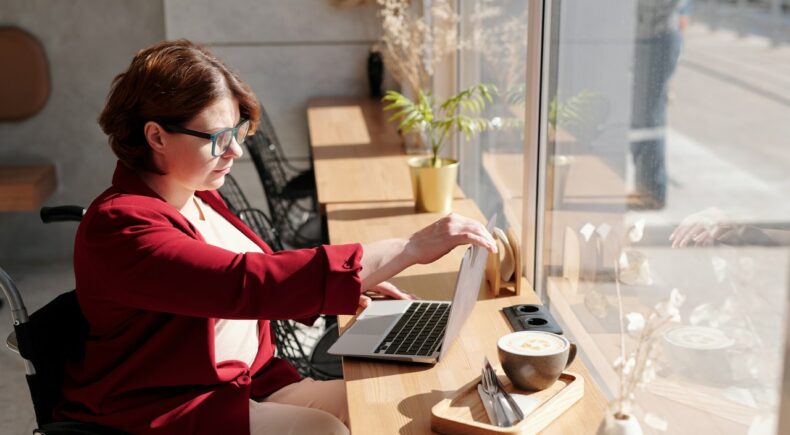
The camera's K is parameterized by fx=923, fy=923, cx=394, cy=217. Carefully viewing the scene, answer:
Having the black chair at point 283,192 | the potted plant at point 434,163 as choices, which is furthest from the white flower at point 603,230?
the black chair at point 283,192

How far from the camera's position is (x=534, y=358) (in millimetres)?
1581

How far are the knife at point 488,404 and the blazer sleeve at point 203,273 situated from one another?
0.30m

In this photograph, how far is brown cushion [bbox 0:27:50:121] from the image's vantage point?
5172mm

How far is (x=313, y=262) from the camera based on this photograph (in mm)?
1749

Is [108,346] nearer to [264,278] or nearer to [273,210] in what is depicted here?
[264,278]

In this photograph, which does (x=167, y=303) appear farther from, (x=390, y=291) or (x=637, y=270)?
(x=637, y=270)

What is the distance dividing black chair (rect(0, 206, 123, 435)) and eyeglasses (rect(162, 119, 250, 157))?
17.3 inches

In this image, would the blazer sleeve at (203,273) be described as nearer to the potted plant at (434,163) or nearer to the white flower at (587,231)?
the white flower at (587,231)

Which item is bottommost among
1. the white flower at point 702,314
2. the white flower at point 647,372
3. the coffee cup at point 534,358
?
the coffee cup at point 534,358

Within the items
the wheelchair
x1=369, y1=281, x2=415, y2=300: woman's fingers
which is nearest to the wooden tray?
x1=369, y1=281, x2=415, y2=300: woman's fingers

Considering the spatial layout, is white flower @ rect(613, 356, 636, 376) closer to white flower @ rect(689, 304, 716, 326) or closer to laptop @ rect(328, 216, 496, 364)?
white flower @ rect(689, 304, 716, 326)

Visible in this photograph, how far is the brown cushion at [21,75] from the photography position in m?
5.17

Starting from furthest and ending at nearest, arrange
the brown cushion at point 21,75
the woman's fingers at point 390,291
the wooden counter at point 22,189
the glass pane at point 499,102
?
the brown cushion at point 21,75 → the wooden counter at point 22,189 → the glass pane at point 499,102 → the woman's fingers at point 390,291

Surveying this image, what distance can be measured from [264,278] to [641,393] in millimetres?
710
